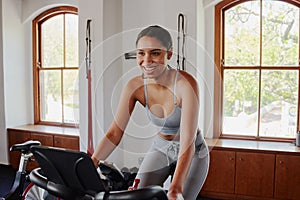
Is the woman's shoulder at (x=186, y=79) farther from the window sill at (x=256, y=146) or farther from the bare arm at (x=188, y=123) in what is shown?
the window sill at (x=256, y=146)

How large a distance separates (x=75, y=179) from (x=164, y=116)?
0.59 metres

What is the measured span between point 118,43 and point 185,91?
0.83 metres

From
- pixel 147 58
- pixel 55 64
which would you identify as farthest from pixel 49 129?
pixel 147 58

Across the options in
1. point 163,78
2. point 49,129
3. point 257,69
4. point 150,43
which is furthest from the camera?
point 49,129

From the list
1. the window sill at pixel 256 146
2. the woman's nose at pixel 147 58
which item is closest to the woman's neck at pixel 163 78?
the woman's nose at pixel 147 58

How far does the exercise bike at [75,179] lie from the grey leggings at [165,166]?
0.55 meters

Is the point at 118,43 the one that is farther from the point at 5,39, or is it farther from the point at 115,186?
the point at 5,39

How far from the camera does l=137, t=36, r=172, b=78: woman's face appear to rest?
1473 mm

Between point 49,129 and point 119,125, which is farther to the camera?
point 49,129

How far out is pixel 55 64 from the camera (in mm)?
4992

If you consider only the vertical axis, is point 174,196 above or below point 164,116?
below

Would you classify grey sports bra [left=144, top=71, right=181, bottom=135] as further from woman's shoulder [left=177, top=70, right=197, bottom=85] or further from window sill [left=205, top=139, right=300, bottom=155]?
window sill [left=205, top=139, right=300, bottom=155]

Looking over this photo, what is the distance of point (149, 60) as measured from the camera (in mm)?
1501

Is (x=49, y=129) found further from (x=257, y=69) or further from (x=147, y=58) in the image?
(x=147, y=58)
